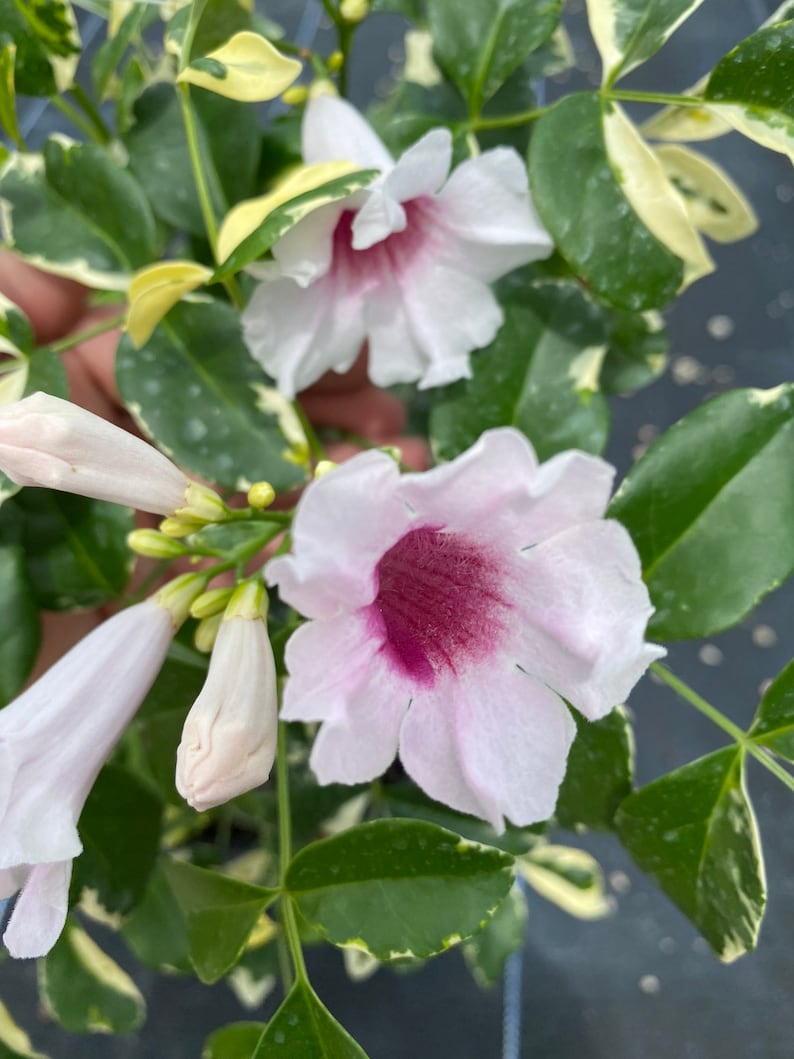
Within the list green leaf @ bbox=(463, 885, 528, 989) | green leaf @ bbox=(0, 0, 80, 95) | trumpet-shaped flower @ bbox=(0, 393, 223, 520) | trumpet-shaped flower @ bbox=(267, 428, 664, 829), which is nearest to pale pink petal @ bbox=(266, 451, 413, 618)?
trumpet-shaped flower @ bbox=(267, 428, 664, 829)

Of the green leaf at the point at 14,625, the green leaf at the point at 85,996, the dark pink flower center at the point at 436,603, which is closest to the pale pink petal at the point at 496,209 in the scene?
the dark pink flower center at the point at 436,603

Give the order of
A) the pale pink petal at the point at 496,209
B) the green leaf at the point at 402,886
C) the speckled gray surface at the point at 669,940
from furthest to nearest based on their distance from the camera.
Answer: the speckled gray surface at the point at 669,940
the pale pink petal at the point at 496,209
the green leaf at the point at 402,886

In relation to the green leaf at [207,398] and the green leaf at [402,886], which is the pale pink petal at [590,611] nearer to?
the green leaf at [402,886]

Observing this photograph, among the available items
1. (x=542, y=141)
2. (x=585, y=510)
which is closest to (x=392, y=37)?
(x=542, y=141)

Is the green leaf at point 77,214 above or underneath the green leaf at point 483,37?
underneath

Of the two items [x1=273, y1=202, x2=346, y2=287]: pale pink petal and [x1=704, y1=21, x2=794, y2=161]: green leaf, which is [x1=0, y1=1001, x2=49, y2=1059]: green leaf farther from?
[x1=704, y1=21, x2=794, y2=161]: green leaf

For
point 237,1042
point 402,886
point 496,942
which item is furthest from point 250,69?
point 496,942

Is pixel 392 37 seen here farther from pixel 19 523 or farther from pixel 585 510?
pixel 585 510
